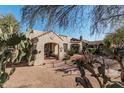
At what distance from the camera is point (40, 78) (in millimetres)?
4762

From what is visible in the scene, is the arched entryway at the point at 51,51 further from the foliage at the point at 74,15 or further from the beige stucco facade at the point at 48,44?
the foliage at the point at 74,15

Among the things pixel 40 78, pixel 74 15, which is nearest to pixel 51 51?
pixel 40 78

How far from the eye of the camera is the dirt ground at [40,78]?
456 centimetres

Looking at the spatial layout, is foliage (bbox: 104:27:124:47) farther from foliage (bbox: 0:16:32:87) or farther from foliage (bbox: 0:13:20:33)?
foliage (bbox: 0:13:20:33)

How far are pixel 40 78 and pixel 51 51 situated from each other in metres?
0.55

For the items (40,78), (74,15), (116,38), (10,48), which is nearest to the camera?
(74,15)

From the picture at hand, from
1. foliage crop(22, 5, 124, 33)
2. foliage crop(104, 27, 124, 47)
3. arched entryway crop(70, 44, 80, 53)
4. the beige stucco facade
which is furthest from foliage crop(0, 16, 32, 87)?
foliage crop(104, 27, 124, 47)

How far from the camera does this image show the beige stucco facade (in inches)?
169

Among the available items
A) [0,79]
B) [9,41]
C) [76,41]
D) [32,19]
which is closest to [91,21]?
[76,41]

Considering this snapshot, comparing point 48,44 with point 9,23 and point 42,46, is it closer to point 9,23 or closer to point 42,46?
point 42,46

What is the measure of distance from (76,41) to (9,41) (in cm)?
111

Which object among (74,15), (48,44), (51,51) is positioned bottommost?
(51,51)

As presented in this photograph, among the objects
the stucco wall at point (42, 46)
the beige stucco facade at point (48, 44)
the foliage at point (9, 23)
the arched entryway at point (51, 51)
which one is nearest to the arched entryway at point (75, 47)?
the beige stucco facade at point (48, 44)

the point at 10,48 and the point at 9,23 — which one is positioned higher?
the point at 9,23
